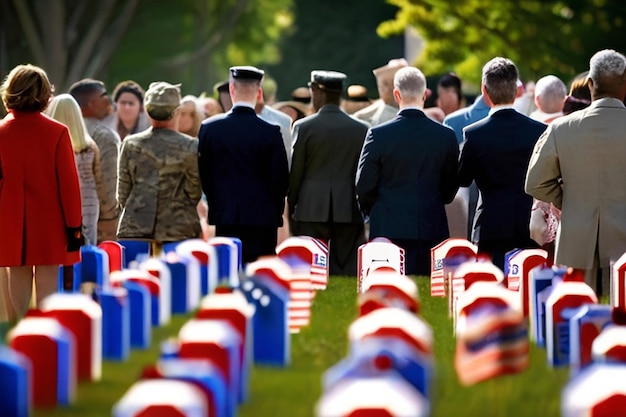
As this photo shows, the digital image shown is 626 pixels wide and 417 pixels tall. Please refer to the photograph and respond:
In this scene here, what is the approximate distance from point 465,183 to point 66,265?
2888 mm

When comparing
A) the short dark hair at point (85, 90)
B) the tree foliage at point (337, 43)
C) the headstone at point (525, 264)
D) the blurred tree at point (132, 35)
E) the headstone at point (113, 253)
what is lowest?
the headstone at point (525, 264)

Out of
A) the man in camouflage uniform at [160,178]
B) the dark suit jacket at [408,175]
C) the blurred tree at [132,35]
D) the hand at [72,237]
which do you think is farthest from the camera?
the blurred tree at [132,35]

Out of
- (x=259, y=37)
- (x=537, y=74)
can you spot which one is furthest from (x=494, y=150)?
(x=259, y=37)

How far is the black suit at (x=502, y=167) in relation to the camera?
40.7 ft

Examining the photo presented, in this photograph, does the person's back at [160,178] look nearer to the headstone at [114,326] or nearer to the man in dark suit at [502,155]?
the man in dark suit at [502,155]

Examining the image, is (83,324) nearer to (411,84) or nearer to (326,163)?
(411,84)

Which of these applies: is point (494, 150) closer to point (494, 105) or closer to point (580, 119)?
point (494, 105)

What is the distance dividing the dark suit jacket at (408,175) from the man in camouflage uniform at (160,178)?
4.19 ft

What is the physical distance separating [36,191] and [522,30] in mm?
28899

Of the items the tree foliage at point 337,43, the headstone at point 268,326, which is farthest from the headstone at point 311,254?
the tree foliage at point 337,43

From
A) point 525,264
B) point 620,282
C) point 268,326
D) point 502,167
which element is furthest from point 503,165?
point 268,326

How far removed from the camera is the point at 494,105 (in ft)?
41.1

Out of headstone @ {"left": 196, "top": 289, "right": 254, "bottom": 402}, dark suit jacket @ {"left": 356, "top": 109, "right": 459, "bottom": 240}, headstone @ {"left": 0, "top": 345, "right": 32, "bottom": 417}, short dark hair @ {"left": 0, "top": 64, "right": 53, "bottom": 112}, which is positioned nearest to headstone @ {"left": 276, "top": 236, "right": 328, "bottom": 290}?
dark suit jacket @ {"left": 356, "top": 109, "right": 459, "bottom": 240}

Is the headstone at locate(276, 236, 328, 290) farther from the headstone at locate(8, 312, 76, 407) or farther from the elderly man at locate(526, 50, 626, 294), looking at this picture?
the headstone at locate(8, 312, 76, 407)
